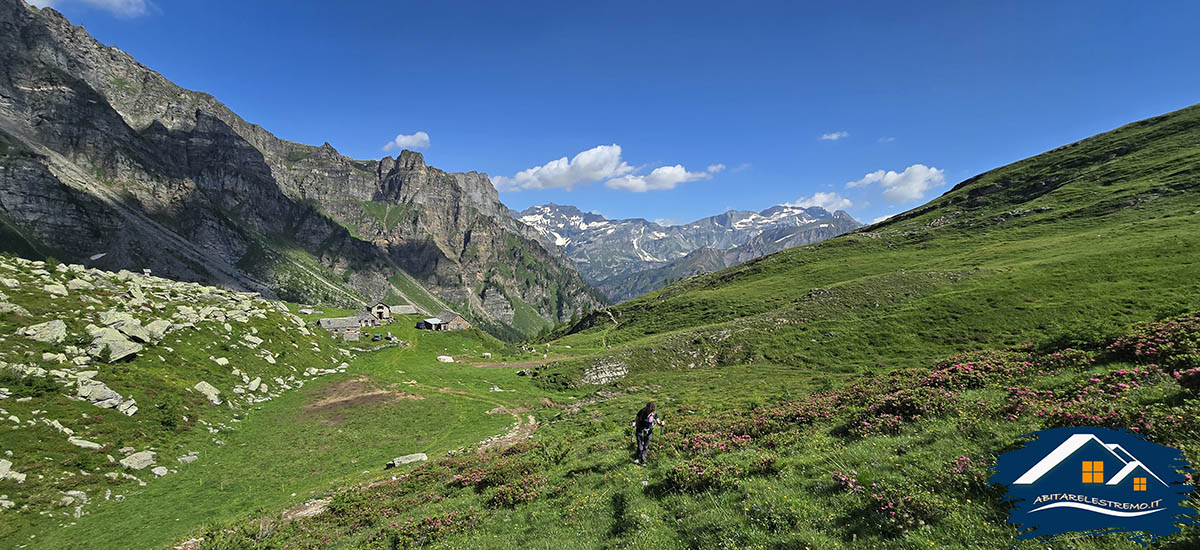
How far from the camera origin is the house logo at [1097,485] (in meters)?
6.73

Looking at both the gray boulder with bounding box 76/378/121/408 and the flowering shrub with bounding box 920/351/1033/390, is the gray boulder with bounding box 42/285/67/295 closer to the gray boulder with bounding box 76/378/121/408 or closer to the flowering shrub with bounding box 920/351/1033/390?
the gray boulder with bounding box 76/378/121/408

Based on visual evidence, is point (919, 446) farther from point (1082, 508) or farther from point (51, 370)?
point (51, 370)

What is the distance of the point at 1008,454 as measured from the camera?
9.55 meters

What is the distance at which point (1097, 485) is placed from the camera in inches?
295

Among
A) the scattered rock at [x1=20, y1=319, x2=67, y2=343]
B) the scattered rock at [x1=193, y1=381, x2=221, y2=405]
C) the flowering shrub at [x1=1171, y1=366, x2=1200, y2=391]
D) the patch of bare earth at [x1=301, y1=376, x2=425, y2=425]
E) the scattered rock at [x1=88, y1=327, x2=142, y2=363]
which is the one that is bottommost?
the patch of bare earth at [x1=301, y1=376, x2=425, y2=425]

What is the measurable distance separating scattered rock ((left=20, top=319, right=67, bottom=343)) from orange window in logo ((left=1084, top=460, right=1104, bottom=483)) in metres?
51.1

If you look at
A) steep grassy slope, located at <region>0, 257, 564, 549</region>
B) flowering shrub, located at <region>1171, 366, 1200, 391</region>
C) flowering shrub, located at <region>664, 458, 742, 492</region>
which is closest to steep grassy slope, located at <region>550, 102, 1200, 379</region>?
flowering shrub, located at <region>1171, 366, 1200, 391</region>

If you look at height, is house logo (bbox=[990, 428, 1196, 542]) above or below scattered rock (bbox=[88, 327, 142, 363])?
below

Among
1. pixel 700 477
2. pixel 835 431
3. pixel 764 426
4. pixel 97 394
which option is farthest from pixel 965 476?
pixel 97 394

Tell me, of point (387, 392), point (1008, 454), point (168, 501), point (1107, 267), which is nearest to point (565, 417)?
point (387, 392)

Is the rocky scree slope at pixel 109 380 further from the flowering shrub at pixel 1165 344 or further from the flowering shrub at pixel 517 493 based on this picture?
the flowering shrub at pixel 1165 344

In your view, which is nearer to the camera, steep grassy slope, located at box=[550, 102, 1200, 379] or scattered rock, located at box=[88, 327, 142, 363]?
scattered rock, located at box=[88, 327, 142, 363]

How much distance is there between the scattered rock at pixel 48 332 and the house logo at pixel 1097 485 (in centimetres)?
4997

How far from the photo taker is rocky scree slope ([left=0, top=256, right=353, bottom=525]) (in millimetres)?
21075
